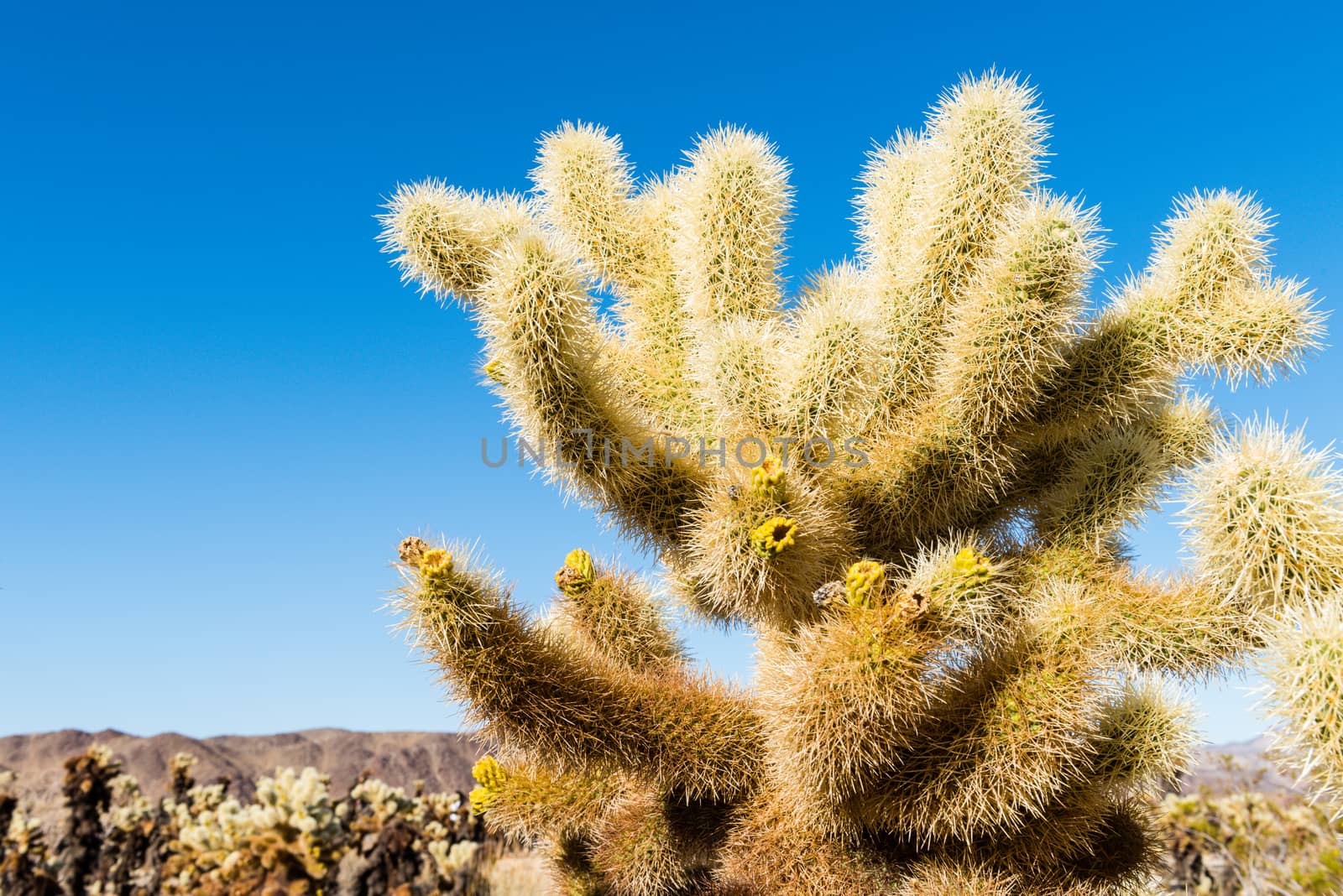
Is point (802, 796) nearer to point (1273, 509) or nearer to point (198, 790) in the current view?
point (1273, 509)

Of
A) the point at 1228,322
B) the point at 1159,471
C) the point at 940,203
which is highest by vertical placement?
the point at 940,203

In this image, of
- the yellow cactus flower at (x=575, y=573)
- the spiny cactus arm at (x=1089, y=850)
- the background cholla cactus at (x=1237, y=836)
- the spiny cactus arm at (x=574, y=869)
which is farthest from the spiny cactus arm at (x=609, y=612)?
the background cholla cactus at (x=1237, y=836)

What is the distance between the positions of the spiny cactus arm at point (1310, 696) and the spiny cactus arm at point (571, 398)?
2094mm

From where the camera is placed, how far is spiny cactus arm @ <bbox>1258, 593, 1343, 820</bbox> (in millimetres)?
2438

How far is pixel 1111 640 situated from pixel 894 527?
0.98 m

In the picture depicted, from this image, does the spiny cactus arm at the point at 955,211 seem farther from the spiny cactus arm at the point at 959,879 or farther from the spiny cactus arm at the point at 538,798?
the spiny cactus arm at the point at 538,798

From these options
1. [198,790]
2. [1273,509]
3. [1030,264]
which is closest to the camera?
[1273,509]

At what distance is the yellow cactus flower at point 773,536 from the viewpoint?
3.14m

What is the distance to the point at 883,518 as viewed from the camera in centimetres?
388

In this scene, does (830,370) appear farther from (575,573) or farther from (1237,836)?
(1237,836)

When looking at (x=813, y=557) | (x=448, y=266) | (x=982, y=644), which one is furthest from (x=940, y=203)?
(x=448, y=266)

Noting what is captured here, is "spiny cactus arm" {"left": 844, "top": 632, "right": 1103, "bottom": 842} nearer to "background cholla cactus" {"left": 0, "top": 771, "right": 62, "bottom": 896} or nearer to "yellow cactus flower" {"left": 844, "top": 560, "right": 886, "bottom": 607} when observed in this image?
"yellow cactus flower" {"left": 844, "top": 560, "right": 886, "bottom": 607}

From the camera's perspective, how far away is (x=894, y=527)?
155 inches

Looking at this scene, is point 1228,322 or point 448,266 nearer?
point 1228,322
